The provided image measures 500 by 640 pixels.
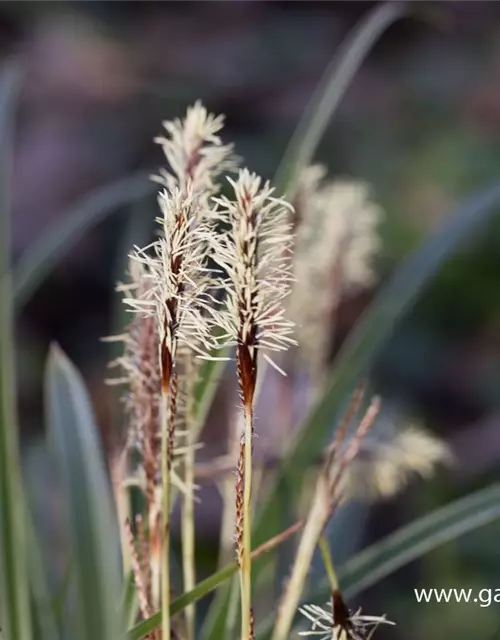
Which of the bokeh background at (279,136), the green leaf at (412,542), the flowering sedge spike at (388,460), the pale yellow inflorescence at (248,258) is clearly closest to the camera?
the pale yellow inflorescence at (248,258)

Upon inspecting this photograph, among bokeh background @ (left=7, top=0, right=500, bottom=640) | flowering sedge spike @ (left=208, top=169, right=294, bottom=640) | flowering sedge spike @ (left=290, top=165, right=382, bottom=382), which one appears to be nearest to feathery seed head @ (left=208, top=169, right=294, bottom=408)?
flowering sedge spike @ (left=208, top=169, right=294, bottom=640)

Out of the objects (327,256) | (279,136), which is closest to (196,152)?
(327,256)

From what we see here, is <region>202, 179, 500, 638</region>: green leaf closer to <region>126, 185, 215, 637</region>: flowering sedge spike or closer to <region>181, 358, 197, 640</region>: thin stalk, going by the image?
<region>181, 358, 197, 640</region>: thin stalk

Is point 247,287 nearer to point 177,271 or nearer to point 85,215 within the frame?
point 177,271

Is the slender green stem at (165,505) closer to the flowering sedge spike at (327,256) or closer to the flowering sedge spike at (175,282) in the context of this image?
the flowering sedge spike at (175,282)

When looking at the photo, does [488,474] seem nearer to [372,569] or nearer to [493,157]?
[493,157]

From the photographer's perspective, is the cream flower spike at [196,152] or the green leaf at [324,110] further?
the green leaf at [324,110]

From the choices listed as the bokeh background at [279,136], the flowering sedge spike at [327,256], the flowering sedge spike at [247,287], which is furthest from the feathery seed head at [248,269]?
the bokeh background at [279,136]

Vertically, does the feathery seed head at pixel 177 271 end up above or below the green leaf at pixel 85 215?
below
